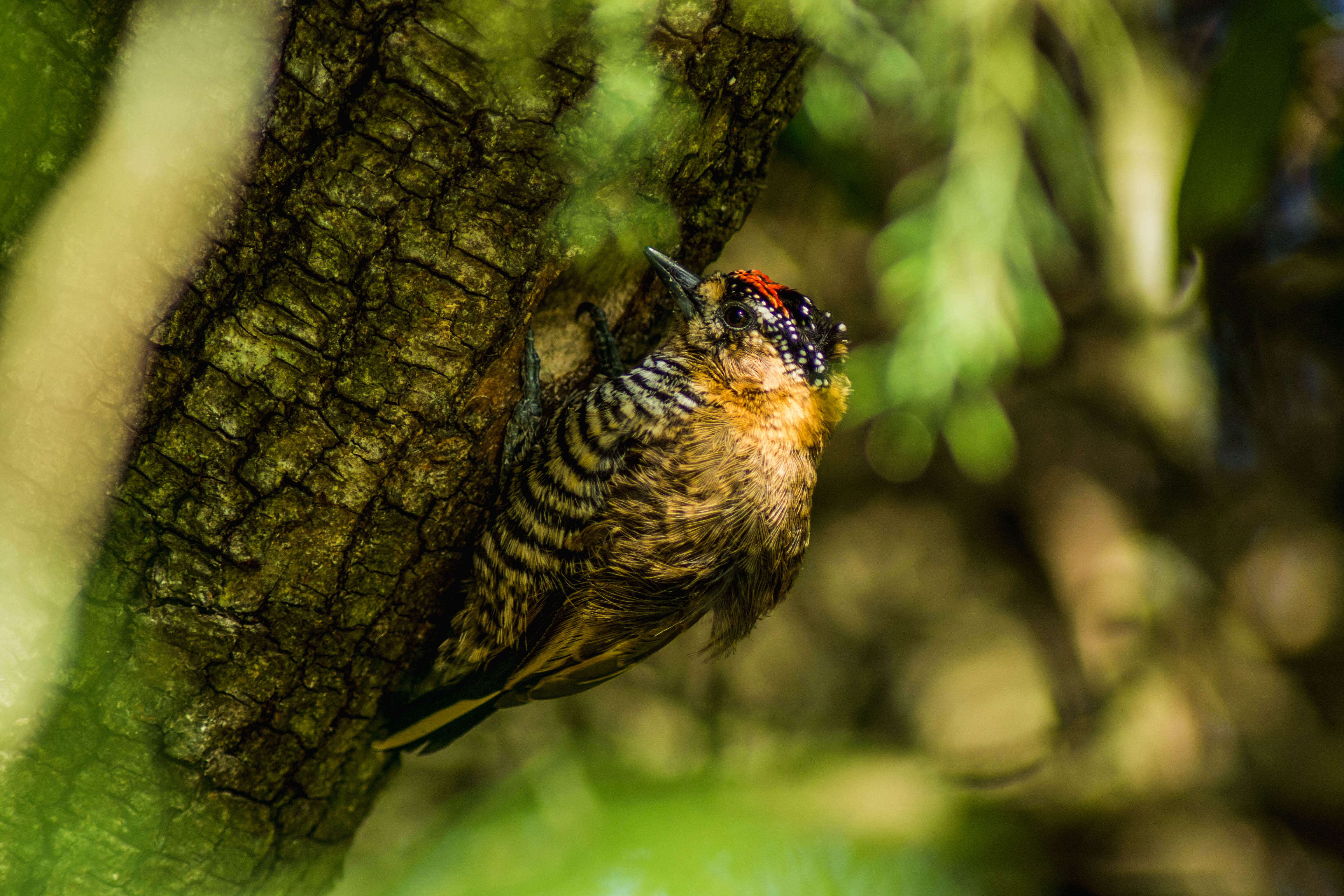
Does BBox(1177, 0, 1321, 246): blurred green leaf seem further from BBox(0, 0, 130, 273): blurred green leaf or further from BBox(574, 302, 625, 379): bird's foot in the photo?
BBox(0, 0, 130, 273): blurred green leaf

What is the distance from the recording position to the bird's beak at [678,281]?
1.65 metres

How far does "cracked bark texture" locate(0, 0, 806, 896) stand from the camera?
1277mm

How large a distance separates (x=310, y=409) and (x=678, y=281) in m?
0.72

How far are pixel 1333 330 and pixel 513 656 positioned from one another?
3.51 meters

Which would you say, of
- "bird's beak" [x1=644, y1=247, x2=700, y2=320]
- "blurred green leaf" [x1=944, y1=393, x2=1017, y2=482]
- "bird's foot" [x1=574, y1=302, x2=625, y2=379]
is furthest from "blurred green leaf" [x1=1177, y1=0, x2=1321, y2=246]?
"bird's foot" [x1=574, y1=302, x2=625, y2=379]

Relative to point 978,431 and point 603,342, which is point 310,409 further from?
point 978,431

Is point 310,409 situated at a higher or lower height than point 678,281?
lower

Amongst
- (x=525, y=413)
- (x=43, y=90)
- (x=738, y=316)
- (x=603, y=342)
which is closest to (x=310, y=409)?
(x=525, y=413)

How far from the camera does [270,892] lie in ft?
5.54

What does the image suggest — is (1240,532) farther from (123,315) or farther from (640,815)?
(123,315)

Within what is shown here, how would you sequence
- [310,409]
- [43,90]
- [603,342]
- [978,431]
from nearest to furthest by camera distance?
[43,90] < [310,409] < [603,342] < [978,431]

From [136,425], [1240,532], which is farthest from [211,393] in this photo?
[1240,532]

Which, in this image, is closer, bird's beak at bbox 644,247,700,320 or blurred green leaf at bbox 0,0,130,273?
blurred green leaf at bbox 0,0,130,273

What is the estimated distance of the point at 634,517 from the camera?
66.0 inches
